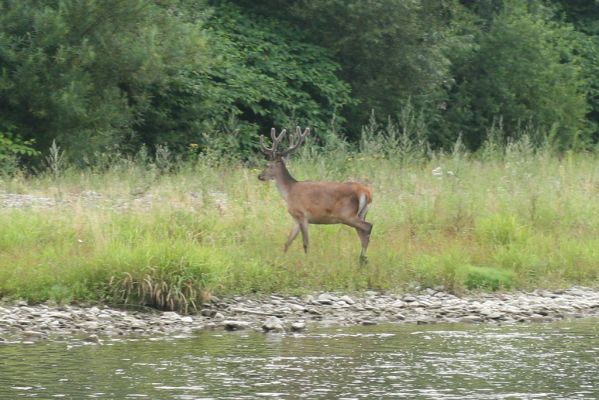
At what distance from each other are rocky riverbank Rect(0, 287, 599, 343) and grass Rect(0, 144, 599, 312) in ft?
0.86

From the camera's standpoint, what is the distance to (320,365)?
1087cm

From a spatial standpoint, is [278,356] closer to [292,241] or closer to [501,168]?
[292,241]

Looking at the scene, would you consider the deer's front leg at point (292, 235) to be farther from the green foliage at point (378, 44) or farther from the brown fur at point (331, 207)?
the green foliage at point (378, 44)

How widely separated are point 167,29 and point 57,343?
13353mm

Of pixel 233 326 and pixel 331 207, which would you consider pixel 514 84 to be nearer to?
pixel 331 207

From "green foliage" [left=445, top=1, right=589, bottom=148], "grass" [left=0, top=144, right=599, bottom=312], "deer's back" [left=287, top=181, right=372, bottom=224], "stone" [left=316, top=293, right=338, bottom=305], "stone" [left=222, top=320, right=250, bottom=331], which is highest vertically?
"green foliage" [left=445, top=1, right=589, bottom=148]

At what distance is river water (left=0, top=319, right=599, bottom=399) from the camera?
9.79m

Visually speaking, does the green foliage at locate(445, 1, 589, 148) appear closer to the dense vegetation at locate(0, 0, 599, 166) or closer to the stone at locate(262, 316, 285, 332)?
the dense vegetation at locate(0, 0, 599, 166)

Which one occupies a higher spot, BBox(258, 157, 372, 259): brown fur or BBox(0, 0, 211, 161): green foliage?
BBox(0, 0, 211, 161): green foliage

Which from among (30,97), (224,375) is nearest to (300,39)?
(30,97)

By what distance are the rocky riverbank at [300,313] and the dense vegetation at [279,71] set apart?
18.5ft

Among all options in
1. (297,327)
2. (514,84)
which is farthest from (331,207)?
(514,84)

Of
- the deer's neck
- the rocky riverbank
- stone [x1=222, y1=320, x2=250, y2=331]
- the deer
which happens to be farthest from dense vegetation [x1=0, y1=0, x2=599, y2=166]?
stone [x1=222, y1=320, x2=250, y2=331]

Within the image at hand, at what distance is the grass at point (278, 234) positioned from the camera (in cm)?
1338
